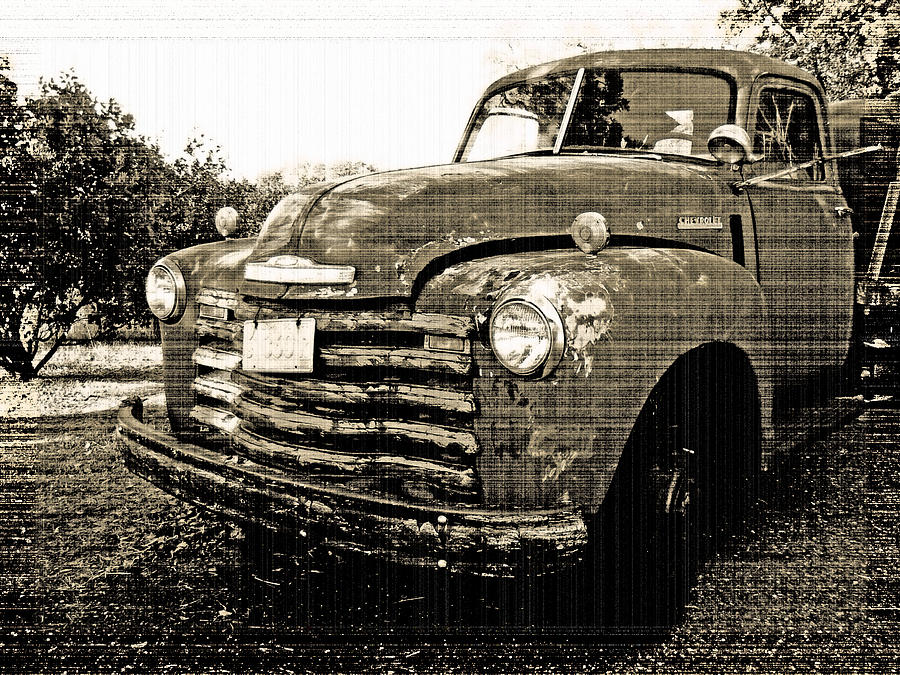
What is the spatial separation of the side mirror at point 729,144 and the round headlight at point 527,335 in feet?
4.92

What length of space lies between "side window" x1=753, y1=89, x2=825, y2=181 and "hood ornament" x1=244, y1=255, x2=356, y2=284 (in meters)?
2.30

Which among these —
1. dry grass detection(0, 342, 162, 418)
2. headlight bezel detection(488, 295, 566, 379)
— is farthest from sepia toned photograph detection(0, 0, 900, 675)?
dry grass detection(0, 342, 162, 418)

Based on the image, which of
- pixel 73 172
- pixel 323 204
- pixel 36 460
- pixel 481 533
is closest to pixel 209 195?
pixel 73 172

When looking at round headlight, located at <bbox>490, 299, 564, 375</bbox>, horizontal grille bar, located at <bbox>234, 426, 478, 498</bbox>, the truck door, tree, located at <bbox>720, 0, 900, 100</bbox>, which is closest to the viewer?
round headlight, located at <bbox>490, 299, 564, 375</bbox>

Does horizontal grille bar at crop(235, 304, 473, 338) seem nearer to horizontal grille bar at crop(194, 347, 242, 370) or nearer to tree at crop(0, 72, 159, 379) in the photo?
horizontal grille bar at crop(194, 347, 242, 370)

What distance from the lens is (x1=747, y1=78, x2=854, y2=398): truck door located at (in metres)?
4.01

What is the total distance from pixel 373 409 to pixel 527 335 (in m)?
0.63

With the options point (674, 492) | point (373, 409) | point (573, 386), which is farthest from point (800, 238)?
point (373, 409)

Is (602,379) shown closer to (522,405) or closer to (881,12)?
(522,405)

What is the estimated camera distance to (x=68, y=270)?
314 inches

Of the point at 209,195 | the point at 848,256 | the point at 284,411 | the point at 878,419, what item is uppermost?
the point at 209,195

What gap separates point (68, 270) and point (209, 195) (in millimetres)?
1775

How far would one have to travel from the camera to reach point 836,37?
8.56 meters

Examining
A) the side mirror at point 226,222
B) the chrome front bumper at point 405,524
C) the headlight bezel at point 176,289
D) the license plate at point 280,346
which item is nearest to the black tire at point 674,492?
the chrome front bumper at point 405,524
